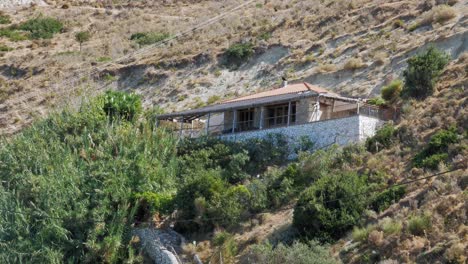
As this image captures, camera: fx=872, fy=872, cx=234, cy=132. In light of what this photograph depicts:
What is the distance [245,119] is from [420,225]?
17421mm

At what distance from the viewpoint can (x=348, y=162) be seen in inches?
1383

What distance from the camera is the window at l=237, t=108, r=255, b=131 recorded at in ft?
141

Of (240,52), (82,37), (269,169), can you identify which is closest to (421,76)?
(269,169)

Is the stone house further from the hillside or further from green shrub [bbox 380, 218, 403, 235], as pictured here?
green shrub [bbox 380, 218, 403, 235]

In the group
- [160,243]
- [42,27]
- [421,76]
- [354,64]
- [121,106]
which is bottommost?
[42,27]

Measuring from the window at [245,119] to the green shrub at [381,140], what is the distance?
8.22m

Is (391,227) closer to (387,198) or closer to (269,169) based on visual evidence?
(387,198)

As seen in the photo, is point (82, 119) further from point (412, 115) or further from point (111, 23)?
point (111, 23)

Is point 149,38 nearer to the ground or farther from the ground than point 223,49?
nearer to the ground

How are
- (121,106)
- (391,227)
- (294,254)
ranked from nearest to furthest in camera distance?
(294,254) < (391,227) < (121,106)

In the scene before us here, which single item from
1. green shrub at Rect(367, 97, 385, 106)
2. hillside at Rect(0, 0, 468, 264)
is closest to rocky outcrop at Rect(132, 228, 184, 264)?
hillside at Rect(0, 0, 468, 264)

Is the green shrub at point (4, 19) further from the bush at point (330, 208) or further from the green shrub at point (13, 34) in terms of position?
the bush at point (330, 208)

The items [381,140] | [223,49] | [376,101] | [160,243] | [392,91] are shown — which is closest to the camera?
A: [160,243]

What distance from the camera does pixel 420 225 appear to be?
2752 centimetres
